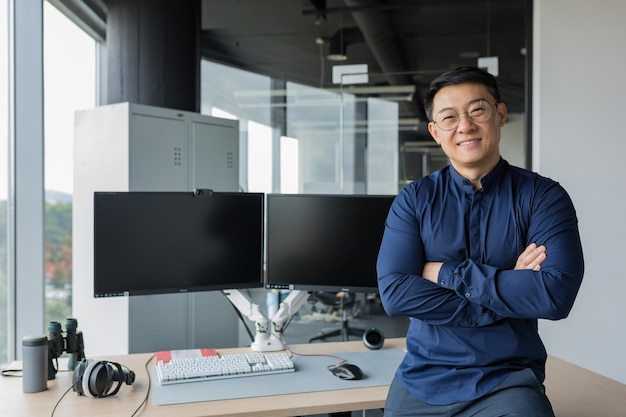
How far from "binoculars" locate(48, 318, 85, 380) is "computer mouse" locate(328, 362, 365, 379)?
91 cm

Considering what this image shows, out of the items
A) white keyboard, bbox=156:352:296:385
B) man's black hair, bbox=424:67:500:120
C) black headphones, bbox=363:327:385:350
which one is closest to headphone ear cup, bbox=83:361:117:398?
white keyboard, bbox=156:352:296:385

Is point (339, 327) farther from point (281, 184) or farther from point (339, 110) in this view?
point (339, 110)

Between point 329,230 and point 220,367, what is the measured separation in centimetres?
67

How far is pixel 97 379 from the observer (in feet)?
5.50

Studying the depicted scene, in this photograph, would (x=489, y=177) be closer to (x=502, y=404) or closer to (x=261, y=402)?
(x=502, y=404)

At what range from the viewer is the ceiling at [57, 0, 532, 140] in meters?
4.32

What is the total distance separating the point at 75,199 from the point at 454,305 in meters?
2.24

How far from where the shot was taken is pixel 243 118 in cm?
437

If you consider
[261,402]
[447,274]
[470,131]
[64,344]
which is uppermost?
[470,131]

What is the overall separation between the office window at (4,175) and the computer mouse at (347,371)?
1.94m

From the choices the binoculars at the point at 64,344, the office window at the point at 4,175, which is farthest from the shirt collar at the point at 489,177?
the office window at the point at 4,175

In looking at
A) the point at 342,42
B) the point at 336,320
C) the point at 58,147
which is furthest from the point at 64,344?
the point at 342,42

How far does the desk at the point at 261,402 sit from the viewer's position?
1.60 metres

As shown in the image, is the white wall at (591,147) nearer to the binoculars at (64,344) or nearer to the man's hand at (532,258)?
the man's hand at (532,258)
